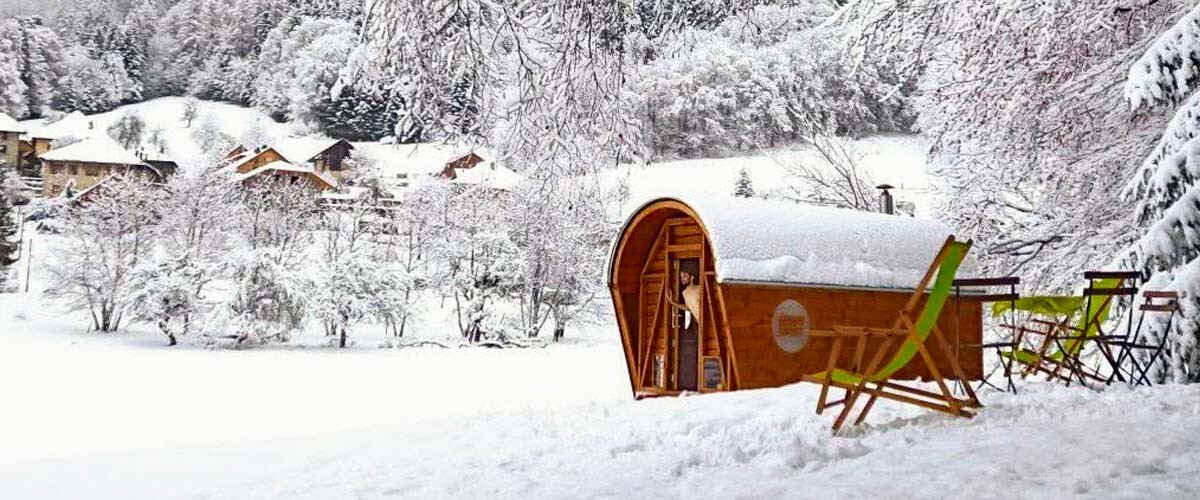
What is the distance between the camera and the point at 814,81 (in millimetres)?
20109

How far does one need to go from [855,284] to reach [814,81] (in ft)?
42.2

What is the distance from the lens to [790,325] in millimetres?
8219

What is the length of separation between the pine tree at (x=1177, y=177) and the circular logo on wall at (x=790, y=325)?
3592 mm

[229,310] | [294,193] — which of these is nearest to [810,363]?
[229,310]

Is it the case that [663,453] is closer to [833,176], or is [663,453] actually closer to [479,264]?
[833,176]

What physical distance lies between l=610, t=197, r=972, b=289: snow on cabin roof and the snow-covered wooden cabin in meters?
0.01

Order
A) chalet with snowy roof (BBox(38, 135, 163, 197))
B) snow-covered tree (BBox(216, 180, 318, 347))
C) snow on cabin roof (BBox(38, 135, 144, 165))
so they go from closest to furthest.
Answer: snow-covered tree (BBox(216, 180, 318, 347))
chalet with snowy roof (BBox(38, 135, 163, 197))
snow on cabin roof (BBox(38, 135, 144, 165))

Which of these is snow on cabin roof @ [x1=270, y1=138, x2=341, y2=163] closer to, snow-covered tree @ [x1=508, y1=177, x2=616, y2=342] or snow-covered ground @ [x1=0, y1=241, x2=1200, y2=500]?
snow-covered tree @ [x1=508, y1=177, x2=616, y2=342]

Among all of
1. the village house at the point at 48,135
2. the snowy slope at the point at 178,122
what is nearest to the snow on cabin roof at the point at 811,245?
the snowy slope at the point at 178,122

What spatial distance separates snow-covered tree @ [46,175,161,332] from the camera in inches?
1006

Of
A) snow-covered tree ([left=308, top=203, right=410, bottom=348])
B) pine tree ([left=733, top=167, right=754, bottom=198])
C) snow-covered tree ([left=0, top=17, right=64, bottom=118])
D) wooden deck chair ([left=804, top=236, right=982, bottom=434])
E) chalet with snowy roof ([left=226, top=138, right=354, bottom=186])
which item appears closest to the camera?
wooden deck chair ([left=804, top=236, right=982, bottom=434])

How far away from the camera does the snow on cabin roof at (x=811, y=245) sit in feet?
26.1

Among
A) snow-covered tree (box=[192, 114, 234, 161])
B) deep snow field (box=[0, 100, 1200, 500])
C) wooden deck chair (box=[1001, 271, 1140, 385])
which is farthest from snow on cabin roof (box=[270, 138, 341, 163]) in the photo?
wooden deck chair (box=[1001, 271, 1140, 385])

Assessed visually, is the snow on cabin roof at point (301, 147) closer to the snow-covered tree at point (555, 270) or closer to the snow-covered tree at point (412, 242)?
the snow-covered tree at point (412, 242)
